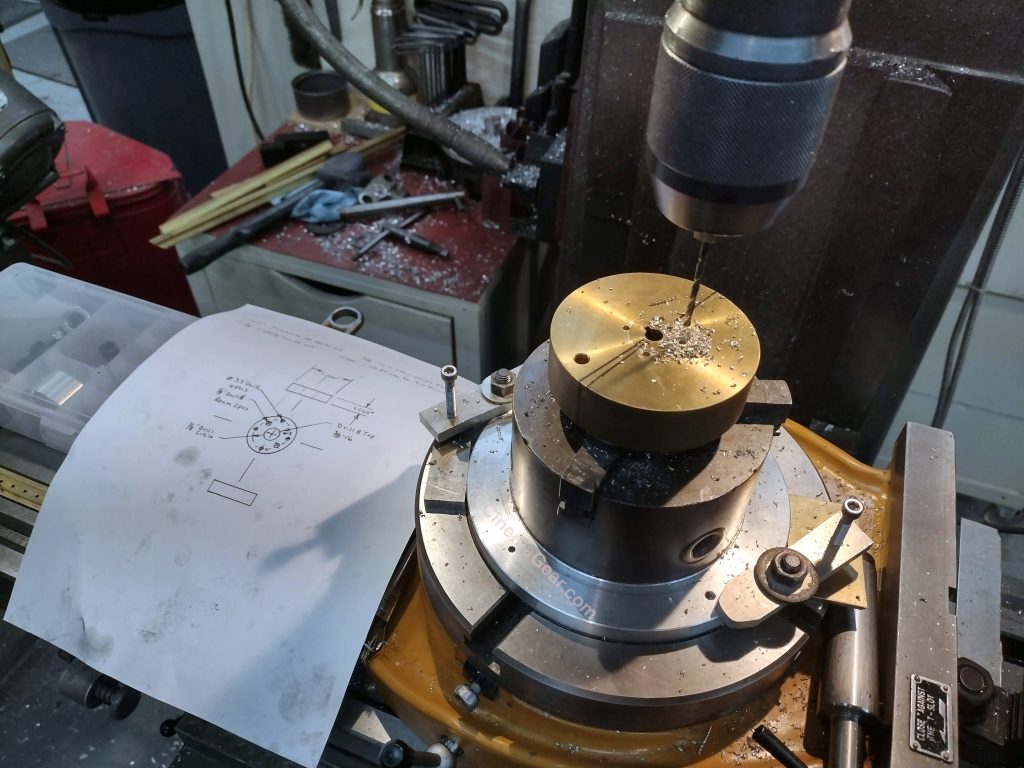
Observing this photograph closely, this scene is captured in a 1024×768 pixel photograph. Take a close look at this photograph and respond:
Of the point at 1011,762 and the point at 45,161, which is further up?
the point at 45,161

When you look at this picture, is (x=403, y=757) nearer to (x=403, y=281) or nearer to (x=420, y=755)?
(x=420, y=755)

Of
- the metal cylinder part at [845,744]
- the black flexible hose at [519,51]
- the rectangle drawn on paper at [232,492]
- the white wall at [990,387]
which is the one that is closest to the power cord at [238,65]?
the black flexible hose at [519,51]

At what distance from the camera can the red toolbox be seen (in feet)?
5.65

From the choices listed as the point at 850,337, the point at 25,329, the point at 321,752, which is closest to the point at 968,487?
the point at 850,337

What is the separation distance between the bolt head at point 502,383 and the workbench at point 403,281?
61 centimetres

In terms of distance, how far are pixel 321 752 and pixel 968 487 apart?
5.99 feet

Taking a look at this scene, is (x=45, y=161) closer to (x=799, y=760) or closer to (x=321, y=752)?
(x=321, y=752)

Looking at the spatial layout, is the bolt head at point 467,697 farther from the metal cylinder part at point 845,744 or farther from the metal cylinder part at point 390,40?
the metal cylinder part at point 390,40

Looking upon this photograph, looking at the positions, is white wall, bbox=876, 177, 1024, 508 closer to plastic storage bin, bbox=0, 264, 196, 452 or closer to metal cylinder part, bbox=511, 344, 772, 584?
metal cylinder part, bbox=511, 344, 772, 584

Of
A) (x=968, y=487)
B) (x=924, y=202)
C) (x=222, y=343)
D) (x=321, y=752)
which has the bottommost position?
(x=968, y=487)

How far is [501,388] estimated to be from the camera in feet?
2.63

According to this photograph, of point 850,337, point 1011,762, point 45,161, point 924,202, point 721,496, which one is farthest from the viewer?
point 45,161

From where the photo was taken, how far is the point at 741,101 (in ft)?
1.49

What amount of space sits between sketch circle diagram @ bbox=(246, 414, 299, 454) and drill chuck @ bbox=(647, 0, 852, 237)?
620mm
